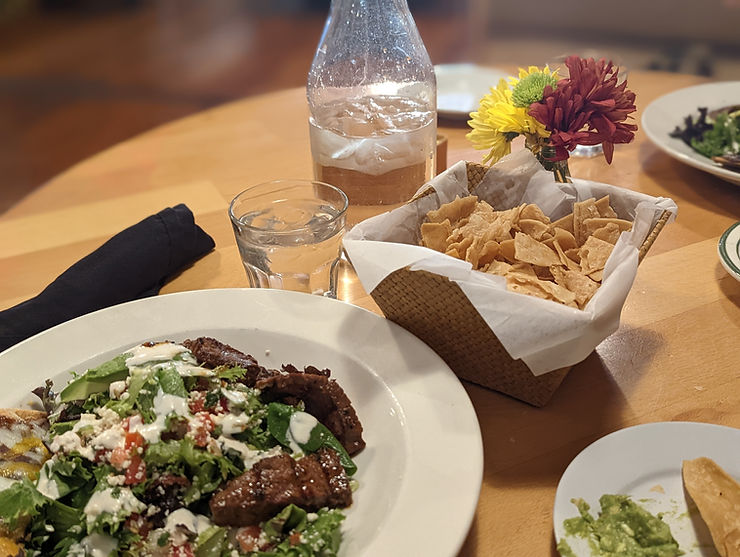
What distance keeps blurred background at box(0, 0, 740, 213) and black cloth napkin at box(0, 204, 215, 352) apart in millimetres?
3509

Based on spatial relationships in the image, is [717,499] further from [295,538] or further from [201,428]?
[201,428]

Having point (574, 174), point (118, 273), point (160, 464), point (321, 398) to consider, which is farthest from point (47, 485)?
point (574, 174)

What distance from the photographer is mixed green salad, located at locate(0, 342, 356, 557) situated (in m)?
0.87

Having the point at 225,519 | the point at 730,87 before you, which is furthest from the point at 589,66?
the point at 730,87

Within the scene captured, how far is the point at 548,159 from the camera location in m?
1.38

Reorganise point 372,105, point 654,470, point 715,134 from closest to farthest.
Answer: point 654,470 → point 372,105 → point 715,134

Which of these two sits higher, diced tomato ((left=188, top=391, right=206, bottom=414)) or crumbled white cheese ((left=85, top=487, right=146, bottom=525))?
diced tomato ((left=188, top=391, right=206, bottom=414))

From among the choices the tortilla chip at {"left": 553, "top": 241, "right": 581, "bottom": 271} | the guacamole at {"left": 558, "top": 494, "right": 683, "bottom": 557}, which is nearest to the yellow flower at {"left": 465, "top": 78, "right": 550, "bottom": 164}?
the tortilla chip at {"left": 553, "top": 241, "right": 581, "bottom": 271}

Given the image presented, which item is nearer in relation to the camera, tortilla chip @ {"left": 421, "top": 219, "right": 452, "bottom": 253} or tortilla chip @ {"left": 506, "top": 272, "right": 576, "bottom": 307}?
tortilla chip @ {"left": 506, "top": 272, "right": 576, "bottom": 307}

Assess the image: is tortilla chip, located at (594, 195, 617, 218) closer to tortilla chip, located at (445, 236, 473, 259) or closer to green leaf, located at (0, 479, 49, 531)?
tortilla chip, located at (445, 236, 473, 259)

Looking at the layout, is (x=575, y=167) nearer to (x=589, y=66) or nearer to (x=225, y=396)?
(x=589, y=66)

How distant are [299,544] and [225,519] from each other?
10 cm

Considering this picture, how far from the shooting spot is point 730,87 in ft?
6.97

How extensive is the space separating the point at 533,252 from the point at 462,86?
1267 mm
